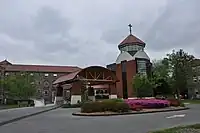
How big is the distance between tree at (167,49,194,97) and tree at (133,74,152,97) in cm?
1554

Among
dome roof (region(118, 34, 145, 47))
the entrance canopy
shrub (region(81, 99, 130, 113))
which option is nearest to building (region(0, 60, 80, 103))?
dome roof (region(118, 34, 145, 47))

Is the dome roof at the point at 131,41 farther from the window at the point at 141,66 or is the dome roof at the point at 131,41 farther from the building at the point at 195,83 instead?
the building at the point at 195,83

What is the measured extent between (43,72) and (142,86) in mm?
50143

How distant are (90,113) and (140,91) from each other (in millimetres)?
30351

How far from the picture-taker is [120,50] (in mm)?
70188

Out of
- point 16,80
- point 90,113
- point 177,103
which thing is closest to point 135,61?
point 16,80

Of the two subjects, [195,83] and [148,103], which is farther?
[195,83]

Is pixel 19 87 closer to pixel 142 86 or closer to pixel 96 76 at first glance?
pixel 96 76

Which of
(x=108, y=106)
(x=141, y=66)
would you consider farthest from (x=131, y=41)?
(x=108, y=106)

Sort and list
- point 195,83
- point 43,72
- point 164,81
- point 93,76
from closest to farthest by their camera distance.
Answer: point 93,76, point 164,81, point 195,83, point 43,72

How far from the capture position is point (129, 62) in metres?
67.1

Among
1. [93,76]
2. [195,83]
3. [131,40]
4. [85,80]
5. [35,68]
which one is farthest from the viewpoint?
[35,68]

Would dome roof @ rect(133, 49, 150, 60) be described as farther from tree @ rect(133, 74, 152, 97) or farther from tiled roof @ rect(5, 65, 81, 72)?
tiled roof @ rect(5, 65, 81, 72)

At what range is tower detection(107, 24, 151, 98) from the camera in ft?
218
